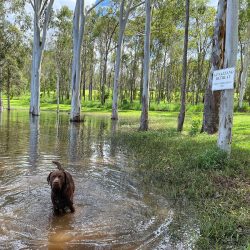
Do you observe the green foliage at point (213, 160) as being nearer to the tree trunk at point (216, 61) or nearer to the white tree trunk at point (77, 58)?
the tree trunk at point (216, 61)

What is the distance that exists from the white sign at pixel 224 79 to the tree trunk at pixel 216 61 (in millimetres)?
3972

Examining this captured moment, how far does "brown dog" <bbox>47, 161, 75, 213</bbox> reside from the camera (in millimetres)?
5555

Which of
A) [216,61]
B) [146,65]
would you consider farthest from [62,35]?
[216,61]

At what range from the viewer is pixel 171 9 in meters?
22.1

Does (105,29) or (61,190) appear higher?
(105,29)

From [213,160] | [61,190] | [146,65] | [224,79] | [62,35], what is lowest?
[61,190]

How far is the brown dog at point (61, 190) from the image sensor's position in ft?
18.2

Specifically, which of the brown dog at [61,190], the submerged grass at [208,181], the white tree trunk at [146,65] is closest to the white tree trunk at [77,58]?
the white tree trunk at [146,65]

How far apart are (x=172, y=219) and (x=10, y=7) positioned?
3677cm

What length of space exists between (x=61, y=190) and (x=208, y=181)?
3302 millimetres

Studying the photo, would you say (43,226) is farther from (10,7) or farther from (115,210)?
(10,7)

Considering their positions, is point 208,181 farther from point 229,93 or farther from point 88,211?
point 88,211

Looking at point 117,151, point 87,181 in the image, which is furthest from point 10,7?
point 87,181

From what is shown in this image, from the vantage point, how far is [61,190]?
5703 millimetres
